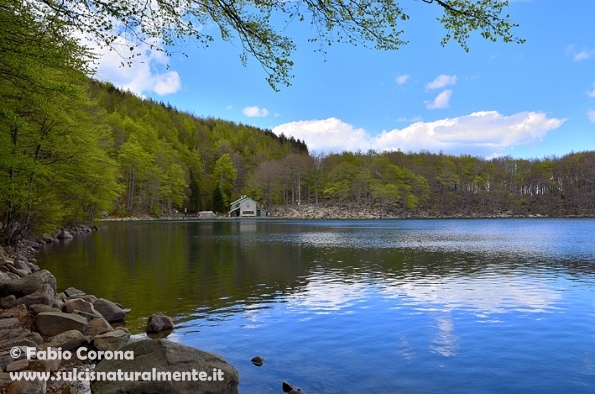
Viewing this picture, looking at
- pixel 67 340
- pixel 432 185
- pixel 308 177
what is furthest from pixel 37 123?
pixel 432 185

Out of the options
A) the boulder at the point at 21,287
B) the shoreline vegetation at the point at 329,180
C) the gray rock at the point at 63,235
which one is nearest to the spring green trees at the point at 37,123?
the boulder at the point at 21,287

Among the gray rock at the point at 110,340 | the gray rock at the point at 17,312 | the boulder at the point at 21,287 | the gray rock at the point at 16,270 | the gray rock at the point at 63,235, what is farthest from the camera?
the gray rock at the point at 63,235

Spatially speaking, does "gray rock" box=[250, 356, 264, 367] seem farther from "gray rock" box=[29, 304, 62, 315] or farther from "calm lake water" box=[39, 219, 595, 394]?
"gray rock" box=[29, 304, 62, 315]

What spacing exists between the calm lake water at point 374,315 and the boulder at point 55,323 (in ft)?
7.95

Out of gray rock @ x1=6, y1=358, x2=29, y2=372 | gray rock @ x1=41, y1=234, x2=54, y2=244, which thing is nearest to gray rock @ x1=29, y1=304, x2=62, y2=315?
gray rock @ x1=6, y1=358, x2=29, y2=372

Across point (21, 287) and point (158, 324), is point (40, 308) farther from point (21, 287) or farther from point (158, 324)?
point (158, 324)

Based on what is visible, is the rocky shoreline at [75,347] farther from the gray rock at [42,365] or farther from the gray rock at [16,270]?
the gray rock at [16,270]

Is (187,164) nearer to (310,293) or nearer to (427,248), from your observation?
(427,248)

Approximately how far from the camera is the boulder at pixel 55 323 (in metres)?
10.7

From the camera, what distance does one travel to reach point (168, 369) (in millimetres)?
7691

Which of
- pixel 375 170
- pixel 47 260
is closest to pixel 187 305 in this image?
pixel 47 260

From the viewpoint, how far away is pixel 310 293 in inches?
744

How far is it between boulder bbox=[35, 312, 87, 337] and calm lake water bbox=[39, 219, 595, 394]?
2.42 meters

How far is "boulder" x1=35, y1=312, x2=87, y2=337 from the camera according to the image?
1073 cm
